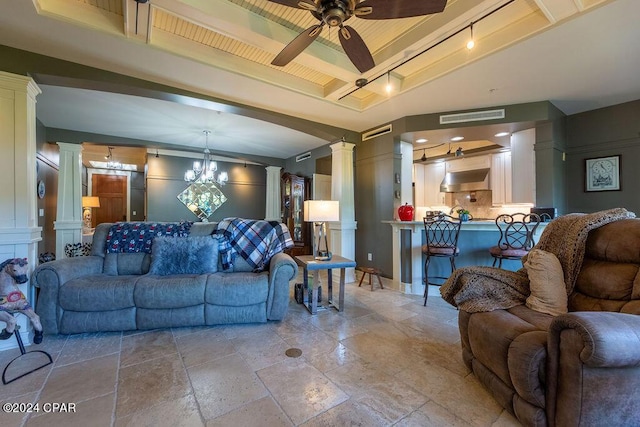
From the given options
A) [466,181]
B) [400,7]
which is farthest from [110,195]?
[466,181]

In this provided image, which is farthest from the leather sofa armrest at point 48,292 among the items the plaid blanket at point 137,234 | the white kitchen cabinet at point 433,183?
the white kitchen cabinet at point 433,183

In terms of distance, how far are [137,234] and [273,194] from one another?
440 cm

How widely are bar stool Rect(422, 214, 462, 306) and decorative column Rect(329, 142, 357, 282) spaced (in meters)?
1.39

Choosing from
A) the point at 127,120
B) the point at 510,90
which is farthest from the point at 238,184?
the point at 510,90

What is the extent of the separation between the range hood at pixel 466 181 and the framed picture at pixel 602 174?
2037 millimetres

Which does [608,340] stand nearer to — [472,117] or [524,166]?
[472,117]

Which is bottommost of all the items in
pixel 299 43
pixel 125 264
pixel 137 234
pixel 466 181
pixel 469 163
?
pixel 125 264

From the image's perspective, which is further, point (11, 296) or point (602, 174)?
point (602, 174)

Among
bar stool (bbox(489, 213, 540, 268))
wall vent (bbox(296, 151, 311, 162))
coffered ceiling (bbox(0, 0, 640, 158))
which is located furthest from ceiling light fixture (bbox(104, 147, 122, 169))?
bar stool (bbox(489, 213, 540, 268))

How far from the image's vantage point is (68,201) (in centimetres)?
445

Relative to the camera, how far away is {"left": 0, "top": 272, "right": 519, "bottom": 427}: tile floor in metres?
1.46

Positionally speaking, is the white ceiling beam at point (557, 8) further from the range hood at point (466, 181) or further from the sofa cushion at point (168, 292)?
the range hood at point (466, 181)

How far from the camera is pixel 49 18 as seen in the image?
6.62 ft

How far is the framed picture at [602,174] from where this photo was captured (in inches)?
139
